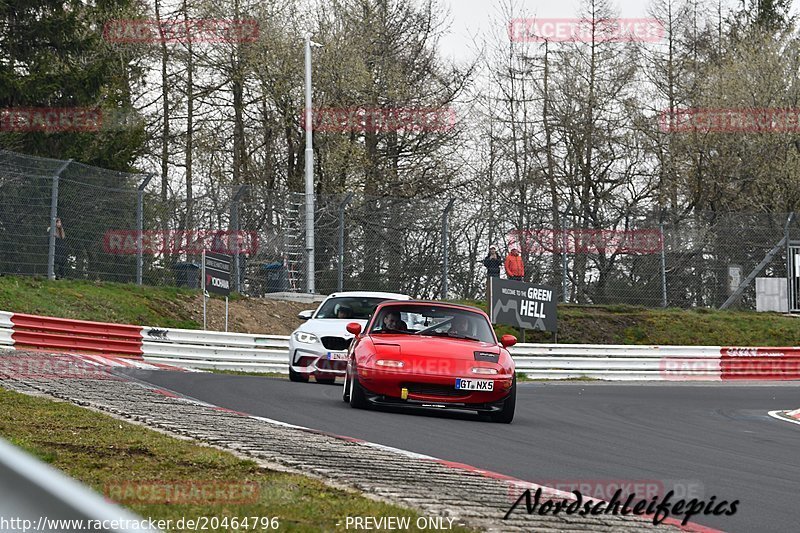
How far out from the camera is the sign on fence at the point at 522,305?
24797 millimetres

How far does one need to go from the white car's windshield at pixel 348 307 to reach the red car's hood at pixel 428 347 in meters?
4.63

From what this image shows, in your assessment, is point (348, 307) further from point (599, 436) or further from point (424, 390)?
point (599, 436)

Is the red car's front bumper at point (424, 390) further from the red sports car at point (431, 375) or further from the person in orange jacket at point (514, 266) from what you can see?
the person in orange jacket at point (514, 266)

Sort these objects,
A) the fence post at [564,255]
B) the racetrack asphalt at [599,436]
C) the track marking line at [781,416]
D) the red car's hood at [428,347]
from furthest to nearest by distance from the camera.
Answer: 1. the fence post at [564,255]
2. the track marking line at [781,416]
3. the red car's hood at [428,347]
4. the racetrack asphalt at [599,436]

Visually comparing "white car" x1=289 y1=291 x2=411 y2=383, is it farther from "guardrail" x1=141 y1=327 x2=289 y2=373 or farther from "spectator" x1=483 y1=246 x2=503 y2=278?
"spectator" x1=483 y1=246 x2=503 y2=278

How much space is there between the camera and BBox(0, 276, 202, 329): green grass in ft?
74.1

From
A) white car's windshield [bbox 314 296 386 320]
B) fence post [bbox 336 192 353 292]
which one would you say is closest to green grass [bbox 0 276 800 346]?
fence post [bbox 336 192 353 292]

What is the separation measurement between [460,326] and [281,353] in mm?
9461

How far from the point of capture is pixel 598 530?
571 centimetres

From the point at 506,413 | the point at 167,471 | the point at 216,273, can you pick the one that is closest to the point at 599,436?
the point at 506,413

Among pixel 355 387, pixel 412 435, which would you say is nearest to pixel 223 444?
pixel 412 435

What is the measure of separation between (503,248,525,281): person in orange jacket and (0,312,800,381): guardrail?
242 centimetres

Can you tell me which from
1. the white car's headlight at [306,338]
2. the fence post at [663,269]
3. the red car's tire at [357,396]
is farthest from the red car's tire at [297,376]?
the fence post at [663,269]

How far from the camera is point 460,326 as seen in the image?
13695 millimetres
